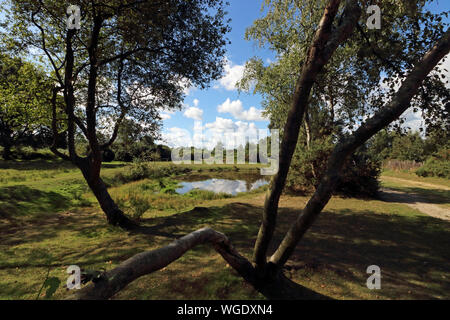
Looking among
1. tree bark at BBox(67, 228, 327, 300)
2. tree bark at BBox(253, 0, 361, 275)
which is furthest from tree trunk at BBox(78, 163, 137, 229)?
tree bark at BBox(253, 0, 361, 275)

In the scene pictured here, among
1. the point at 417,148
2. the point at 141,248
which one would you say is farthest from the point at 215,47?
the point at 417,148

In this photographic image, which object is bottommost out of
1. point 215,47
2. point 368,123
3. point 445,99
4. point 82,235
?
point 82,235

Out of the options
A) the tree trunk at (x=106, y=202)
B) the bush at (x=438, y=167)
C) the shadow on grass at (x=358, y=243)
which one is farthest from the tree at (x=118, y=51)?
the bush at (x=438, y=167)

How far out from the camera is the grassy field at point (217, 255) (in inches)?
164

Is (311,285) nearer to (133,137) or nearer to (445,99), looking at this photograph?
(445,99)

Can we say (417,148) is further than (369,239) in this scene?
Yes

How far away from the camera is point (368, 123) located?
3.07 m

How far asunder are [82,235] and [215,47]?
9169mm

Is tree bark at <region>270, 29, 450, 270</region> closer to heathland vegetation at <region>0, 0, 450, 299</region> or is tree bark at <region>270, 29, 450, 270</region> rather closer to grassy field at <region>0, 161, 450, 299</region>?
heathland vegetation at <region>0, 0, 450, 299</region>

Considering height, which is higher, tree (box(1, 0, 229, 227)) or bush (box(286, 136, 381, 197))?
tree (box(1, 0, 229, 227))

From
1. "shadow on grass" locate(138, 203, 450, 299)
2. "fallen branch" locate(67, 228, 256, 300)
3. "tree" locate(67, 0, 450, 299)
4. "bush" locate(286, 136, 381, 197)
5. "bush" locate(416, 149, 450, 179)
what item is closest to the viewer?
"fallen branch" locate(67, 228, 256, 300)

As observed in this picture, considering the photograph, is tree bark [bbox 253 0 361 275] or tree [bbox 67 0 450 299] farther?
tree bark [bbox 253 0 361 275]

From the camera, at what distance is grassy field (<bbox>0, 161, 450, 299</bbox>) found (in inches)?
164

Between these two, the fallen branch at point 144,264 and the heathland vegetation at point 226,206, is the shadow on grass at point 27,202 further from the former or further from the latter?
the fallen branch at point 144,264
